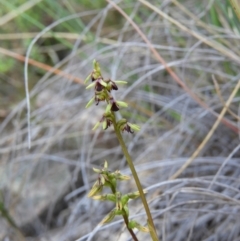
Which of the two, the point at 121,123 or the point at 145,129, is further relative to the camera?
the point at 145,129

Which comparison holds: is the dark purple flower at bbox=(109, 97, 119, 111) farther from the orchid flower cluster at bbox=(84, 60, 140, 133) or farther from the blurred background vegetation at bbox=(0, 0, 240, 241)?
the blurred background vegetation at bbox=(0, 0, 240, 241)

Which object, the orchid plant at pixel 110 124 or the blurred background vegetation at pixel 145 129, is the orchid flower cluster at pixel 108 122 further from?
the blurred background vegetation at pixel 145 129

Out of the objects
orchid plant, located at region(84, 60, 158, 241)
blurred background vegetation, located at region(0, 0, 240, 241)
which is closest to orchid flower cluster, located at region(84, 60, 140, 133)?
orchid plant, located at region(84, 60, 158, 241)

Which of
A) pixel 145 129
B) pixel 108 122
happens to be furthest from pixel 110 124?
pixel 145 129

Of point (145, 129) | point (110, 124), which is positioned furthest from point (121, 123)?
point (145, 129)

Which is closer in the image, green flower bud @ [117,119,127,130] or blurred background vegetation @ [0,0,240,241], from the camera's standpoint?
green flower bud @ [117,119,127,130]

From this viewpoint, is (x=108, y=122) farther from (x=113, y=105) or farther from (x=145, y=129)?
(x=145, y=129)

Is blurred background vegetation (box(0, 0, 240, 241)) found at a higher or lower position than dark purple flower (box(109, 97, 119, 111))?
higher

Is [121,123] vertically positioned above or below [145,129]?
below
